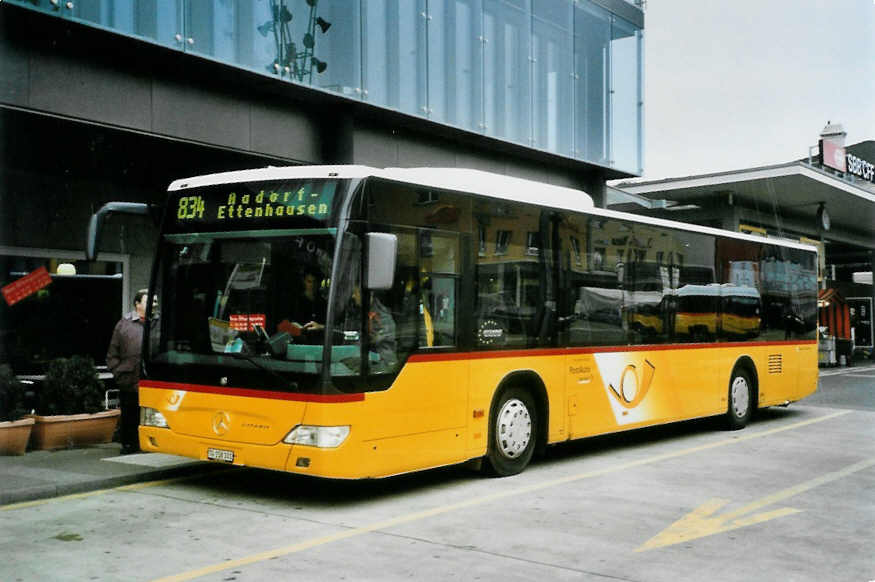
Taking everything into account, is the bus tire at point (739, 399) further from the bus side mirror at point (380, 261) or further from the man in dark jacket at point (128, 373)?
the man in dark jacket at point (128, 373)

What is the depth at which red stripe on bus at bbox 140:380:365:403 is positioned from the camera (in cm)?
780

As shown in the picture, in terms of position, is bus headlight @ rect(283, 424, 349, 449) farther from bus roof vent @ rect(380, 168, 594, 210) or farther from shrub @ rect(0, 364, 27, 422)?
shrub @ rect(0, 364, 27, 422)

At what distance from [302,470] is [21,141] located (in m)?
7.66

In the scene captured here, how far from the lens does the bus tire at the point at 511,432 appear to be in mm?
9695

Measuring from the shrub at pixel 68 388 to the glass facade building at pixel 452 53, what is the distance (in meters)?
4.12

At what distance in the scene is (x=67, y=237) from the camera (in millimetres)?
14930

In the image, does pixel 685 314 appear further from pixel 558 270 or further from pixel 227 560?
pixel 227 560

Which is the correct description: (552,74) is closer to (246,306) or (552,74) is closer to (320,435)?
(246,306)

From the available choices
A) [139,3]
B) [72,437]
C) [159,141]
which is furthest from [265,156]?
[72,437]

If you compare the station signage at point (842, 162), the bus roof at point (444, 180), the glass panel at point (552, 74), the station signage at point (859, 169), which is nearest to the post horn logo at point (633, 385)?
the bus roof at point (444, 180)

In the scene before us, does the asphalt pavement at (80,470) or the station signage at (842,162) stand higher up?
the station signage at (842,162)

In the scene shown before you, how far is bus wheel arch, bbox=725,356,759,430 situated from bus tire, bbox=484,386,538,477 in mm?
5447

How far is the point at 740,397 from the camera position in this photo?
14828 mm

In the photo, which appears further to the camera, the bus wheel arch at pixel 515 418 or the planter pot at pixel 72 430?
the planter pot at pixel 72 430
